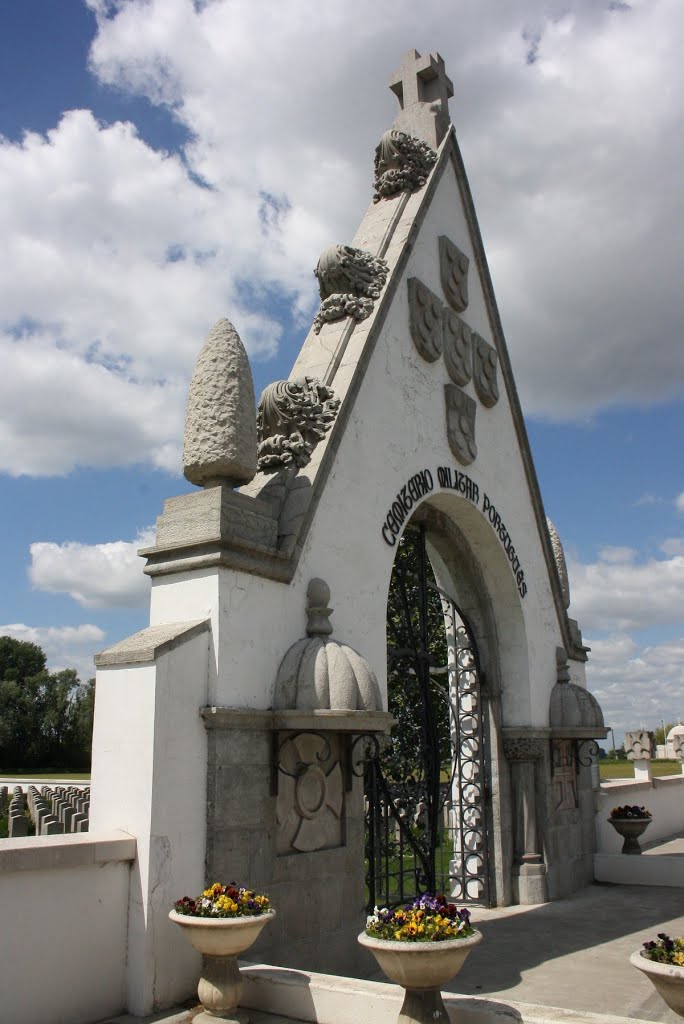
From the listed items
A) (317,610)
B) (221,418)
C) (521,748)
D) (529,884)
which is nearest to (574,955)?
(529,884)

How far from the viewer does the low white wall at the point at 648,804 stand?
14.6 m

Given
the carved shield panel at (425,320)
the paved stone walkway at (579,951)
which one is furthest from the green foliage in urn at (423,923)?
the carved shield panel at (425,320)

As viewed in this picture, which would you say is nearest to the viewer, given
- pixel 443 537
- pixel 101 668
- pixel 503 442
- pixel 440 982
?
pixel 440 982

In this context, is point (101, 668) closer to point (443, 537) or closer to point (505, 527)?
point (443, 537)

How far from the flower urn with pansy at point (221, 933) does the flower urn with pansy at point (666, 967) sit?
2125 mm

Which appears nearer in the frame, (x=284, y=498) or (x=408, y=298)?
(x=284, y=498)

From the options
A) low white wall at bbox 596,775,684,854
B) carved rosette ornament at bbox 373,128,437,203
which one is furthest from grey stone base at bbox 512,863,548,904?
carved rosette ornament at bbox 373,128,437,203

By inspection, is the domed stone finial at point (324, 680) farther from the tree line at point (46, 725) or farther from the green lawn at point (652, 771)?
the tree line at point (46, 725)

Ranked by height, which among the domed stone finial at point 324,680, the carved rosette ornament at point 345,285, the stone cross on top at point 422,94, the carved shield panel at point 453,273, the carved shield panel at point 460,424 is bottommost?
the domed stone finial at point 324,680

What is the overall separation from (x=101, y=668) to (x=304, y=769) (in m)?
1.85

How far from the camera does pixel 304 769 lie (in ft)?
23.3

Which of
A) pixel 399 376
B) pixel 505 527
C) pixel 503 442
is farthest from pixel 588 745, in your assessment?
pixel 399 376

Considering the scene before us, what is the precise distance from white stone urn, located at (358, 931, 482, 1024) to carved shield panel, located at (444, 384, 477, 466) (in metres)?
6.42

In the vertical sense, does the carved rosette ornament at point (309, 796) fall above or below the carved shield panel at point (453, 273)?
below
